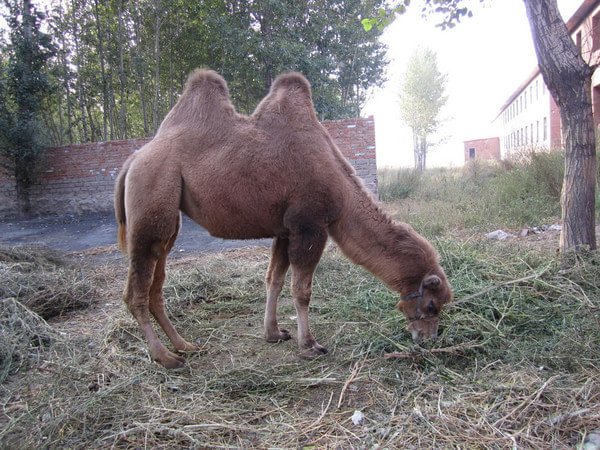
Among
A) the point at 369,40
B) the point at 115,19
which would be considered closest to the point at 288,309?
the point at 115,19

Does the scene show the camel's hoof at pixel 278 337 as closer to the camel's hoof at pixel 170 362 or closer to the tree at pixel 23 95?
the camel's hoof at pixel 170 362

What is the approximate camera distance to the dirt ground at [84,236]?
8.53 m

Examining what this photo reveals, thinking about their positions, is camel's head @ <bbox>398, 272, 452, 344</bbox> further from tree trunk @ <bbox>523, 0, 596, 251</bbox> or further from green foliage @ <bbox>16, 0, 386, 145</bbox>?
green foliage @ <bbox>16, 0, 386, 145</bbox>

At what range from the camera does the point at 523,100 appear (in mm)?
35844

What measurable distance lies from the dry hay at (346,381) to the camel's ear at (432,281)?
454 millimetres

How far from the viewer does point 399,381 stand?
9.40 feet

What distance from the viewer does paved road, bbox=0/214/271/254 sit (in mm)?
8711

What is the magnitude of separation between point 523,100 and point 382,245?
130 feet

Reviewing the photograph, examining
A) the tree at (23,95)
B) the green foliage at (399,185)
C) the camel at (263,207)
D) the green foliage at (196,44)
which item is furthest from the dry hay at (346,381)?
the green foliage at (196,44)

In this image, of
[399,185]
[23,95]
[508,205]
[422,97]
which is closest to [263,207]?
[508,205]

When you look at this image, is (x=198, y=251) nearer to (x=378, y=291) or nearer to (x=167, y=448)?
(x=378, y=291)

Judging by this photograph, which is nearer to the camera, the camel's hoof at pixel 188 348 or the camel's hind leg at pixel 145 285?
the camel's hind leg at pixel 145 285

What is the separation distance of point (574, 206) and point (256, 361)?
4.00m

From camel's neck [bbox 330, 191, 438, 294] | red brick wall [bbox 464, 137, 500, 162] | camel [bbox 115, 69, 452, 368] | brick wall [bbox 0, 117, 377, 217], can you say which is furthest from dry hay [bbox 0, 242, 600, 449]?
red brick wall [bbox 464, 137, 500, 162]
